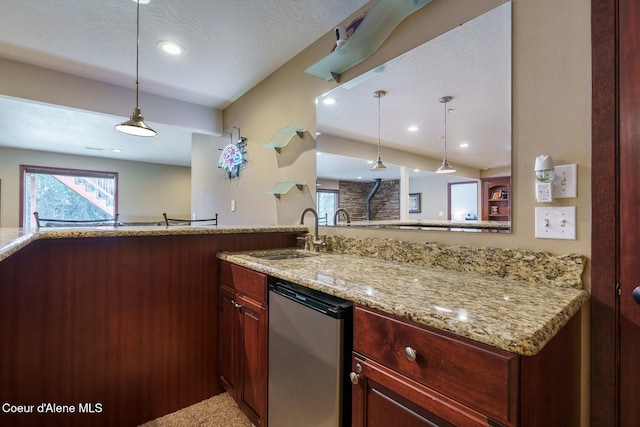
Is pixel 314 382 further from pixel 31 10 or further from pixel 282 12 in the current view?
pixel 31 10

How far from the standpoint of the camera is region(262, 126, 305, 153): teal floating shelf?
2.33 meters

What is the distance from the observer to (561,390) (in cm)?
87

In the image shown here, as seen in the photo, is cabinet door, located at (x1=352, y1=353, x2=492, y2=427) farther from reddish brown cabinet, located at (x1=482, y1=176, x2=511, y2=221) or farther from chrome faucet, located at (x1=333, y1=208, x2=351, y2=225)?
chrome faucet, located at (x1=333, y1=208, x2=351, y2=225)

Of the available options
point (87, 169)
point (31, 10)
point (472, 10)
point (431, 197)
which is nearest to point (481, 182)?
point (431, 197)

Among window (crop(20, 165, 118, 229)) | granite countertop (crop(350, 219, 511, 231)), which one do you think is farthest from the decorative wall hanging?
window (crop(20, 165, 118, 229))

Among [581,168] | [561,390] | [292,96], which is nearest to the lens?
[561,390]

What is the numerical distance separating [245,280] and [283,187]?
1028 mm

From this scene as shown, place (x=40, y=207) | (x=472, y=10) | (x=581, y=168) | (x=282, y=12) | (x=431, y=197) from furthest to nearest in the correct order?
(x=40, y=207) → (x=282, y=12) → (x=431, y=197) → (x=472, y=10) → (x=581, y=168)

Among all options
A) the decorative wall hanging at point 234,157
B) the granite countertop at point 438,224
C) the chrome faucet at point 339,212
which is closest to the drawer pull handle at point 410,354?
the granite countertop at point 438,224

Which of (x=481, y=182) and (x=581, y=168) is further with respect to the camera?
(x=481, y=182)

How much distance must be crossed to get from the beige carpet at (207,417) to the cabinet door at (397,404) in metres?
1.05

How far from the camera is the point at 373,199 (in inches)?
73.9

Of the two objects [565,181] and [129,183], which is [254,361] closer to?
[565,181]

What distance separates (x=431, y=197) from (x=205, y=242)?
1.38m
